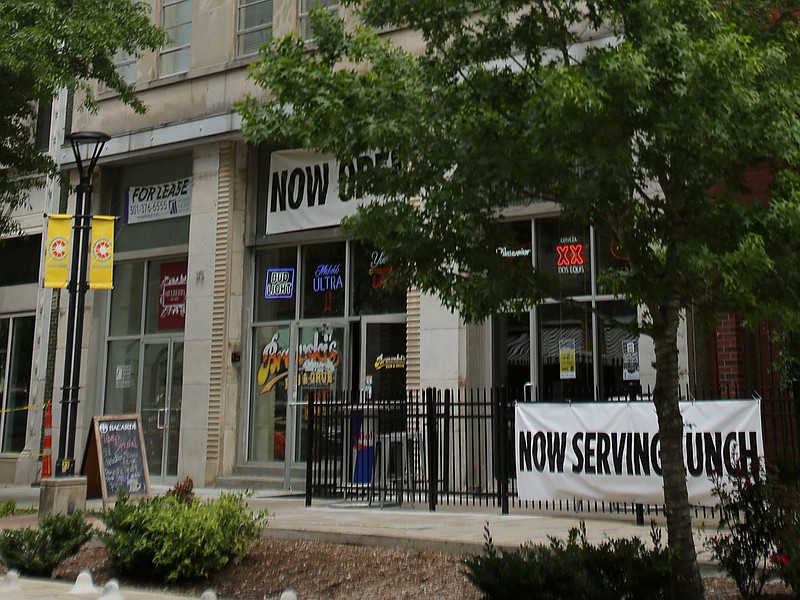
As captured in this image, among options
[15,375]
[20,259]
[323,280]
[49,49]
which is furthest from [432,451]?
[20,259]

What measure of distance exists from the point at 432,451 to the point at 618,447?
2.60 metres

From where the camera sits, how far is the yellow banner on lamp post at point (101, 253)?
13.5 meters

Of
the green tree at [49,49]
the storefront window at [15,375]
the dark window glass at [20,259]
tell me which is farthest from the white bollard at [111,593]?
the dark window glass at [20,259]

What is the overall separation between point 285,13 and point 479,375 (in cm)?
784

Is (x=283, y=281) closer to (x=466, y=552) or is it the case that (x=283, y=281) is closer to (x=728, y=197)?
(x=466, y=552)

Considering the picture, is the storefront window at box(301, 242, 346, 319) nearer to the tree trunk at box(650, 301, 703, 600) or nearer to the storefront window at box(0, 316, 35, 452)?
the storefront window at box(0, 316, 35, 452)

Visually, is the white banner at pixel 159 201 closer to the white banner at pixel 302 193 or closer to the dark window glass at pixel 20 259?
the white banner at pixel 302 193

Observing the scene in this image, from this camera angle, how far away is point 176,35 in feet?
64.4

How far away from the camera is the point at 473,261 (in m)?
6.78

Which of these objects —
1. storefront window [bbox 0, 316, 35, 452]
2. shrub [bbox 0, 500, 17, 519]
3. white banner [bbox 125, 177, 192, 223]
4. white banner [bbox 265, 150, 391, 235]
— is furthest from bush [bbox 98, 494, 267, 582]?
storefront window [bbox 0, 316, 35, 452]

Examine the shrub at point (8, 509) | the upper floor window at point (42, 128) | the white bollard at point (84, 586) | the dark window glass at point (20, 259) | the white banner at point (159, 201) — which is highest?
the upper floor window at point (42, 128)

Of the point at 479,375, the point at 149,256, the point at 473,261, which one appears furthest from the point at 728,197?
the point at 149,256

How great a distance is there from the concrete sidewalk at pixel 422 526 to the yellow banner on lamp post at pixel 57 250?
11.1 feet

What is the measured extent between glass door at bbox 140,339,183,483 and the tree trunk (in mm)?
13079
